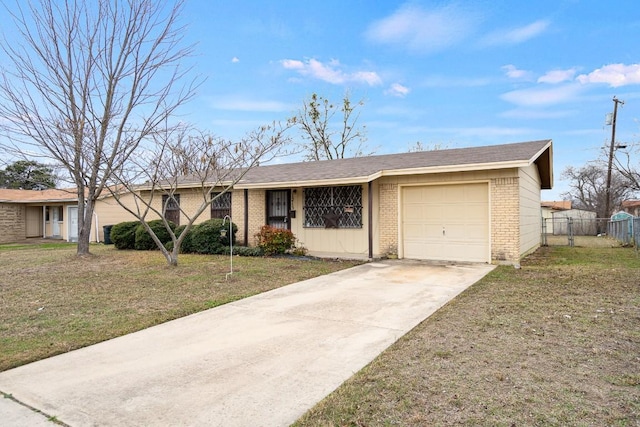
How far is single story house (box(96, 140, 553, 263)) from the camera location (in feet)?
30.7

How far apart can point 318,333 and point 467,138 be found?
80.4ft

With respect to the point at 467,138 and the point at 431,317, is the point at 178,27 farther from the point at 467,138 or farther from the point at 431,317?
the point at 467,138

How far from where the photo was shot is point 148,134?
10047 millimetres

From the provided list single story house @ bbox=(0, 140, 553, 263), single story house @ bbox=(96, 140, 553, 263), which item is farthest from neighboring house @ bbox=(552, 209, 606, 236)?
single story house @ bbox=(96, 140, 553, 263)

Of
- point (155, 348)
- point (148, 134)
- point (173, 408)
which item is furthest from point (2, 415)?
point (148, 134)

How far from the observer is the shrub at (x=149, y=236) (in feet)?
45.3

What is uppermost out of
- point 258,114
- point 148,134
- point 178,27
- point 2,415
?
point 178,27

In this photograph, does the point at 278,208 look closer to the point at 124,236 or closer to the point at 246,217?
the point at 246,217

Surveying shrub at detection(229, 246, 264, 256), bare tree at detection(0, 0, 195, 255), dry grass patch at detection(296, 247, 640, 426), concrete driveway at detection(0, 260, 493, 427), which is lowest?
concrete driveway at detection(0, 260, 493, 427)

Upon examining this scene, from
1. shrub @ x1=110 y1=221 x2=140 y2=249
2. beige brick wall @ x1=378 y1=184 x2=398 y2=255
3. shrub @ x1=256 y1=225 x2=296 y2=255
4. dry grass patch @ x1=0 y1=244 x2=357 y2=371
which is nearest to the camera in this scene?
dry grass patch @ x1=0 y1=244 x2=357 y2=371

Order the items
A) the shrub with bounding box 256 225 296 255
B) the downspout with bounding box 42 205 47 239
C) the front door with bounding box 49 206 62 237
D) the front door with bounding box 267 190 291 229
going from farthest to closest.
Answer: the downspout with bounding box 42 205 47 239
the front door with bounding box 49 206 62 237
the front door with bounding box 267 190 291 229
the shrub with bounding box 256 225 296 255

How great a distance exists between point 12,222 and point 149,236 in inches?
492

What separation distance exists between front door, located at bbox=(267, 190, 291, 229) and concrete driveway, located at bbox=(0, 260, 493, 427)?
672 cm

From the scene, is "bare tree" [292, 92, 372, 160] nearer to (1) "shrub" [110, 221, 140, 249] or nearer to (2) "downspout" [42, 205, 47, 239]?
(1) "shrub" [110, 221, 140, 249]
